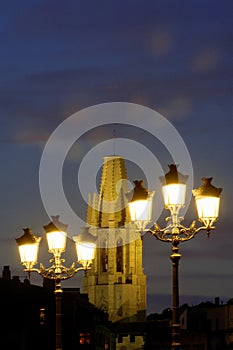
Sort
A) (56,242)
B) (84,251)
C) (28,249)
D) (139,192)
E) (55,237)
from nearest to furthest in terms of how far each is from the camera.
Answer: (139,192)
(28,249)
(56,242)
(55,237)
(84,251)

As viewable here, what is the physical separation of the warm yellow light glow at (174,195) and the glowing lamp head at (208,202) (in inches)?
13.0

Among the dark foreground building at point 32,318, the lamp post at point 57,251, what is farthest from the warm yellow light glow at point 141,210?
the dark foreground building at point 32,318

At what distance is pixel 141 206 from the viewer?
103 ft

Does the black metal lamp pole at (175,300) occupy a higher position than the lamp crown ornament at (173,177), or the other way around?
the lamp crown ornament at (173,177)

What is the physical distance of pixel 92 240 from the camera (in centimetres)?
4172

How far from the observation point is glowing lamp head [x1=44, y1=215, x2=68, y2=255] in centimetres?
4041

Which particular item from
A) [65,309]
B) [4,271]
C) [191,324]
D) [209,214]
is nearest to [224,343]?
[191,324]

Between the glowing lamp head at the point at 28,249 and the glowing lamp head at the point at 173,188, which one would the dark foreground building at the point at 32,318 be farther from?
the glowing lamp head at the point at 173,188

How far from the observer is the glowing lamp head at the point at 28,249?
129 ft

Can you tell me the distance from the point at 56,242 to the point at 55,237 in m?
0.20

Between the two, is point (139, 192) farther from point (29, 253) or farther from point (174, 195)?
point (29, 253)

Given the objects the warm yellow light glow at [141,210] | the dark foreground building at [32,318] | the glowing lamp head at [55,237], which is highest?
the dark foreground building at [32,318]

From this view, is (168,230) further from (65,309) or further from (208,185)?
(65,309)

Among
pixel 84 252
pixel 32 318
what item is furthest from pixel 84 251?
pixel 32 318
